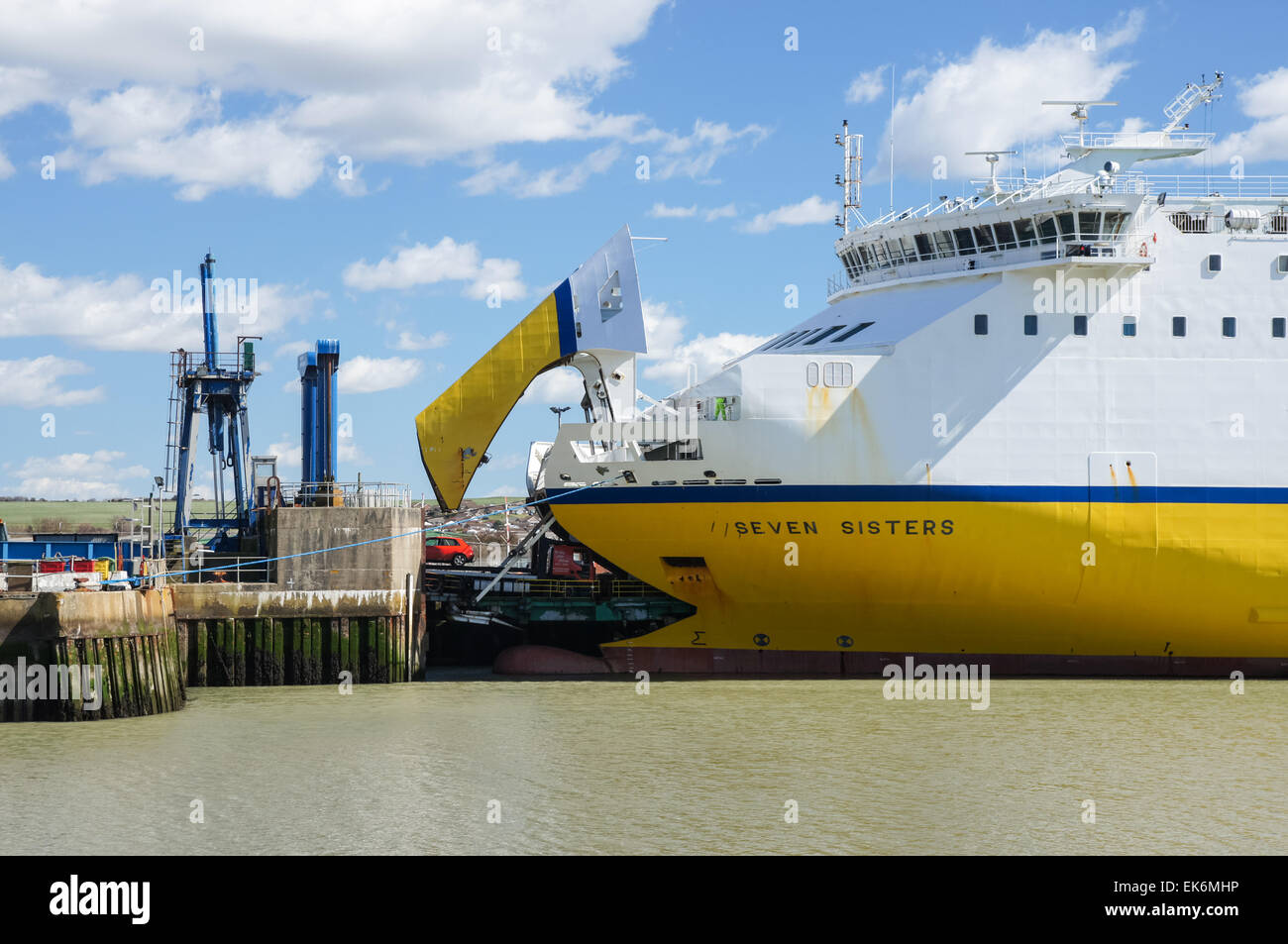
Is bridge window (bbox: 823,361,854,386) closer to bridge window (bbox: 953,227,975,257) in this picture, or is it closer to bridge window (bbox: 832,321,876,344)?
bridge window (bbox: 832,321,876,344)

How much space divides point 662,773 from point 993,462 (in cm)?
992

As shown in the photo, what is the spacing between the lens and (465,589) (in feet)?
89.0

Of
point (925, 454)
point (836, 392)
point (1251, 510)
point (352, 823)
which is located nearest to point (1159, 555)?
point (1251, 510)

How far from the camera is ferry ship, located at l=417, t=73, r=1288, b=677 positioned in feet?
77.5

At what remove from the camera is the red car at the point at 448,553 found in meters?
30.8

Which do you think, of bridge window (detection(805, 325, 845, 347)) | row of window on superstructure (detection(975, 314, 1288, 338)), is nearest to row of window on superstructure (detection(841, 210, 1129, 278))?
row of window on superstructure (detection(975, 314, 1288, 338))

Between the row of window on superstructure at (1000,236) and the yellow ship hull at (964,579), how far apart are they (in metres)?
5.17

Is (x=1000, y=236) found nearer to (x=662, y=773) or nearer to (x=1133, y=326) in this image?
(x=1133, y=326)

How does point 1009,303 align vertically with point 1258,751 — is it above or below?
above

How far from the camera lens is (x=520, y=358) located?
25.5 m
